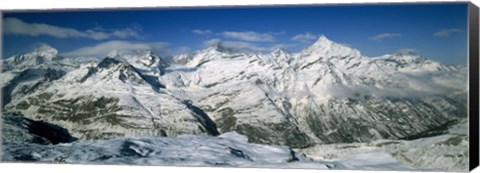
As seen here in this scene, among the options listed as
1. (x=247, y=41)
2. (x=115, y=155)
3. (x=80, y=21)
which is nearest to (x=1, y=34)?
(x=80, y=21)

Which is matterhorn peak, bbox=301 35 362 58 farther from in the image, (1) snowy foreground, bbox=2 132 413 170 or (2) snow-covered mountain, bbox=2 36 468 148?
(1) snowy foreground, bbox=2 132 413 170

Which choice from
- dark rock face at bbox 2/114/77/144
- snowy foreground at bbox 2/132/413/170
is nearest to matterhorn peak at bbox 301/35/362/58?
snowy foreground at bbox 2/132/413/170

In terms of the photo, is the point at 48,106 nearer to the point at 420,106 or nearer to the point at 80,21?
the point at 80,21

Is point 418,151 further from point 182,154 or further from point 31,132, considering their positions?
point 31,132

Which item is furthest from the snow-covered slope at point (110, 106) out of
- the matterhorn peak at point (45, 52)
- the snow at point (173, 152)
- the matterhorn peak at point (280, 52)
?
the matterhorn peak at point (280, 52)

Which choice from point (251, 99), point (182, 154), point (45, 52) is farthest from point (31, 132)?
point (251, 99)
